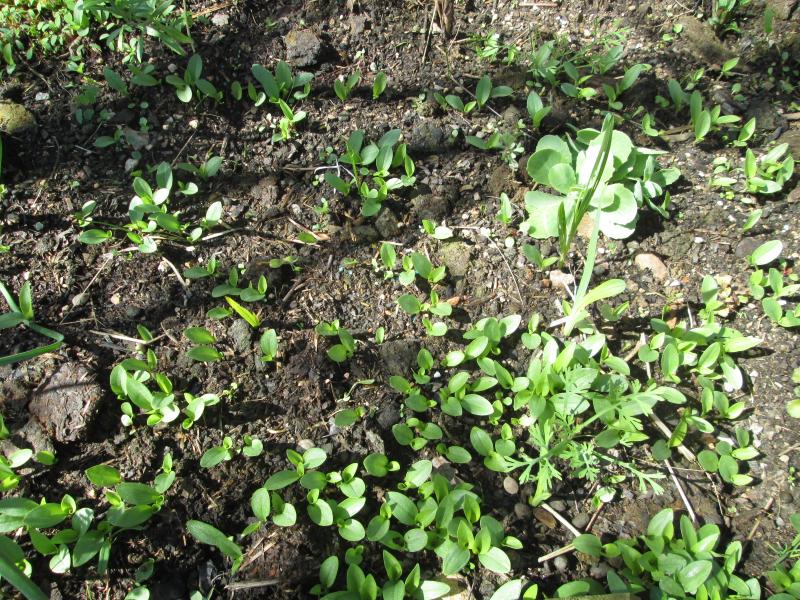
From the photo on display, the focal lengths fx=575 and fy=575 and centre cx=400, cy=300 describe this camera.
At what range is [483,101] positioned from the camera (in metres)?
2.06

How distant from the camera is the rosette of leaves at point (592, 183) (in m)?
1.78

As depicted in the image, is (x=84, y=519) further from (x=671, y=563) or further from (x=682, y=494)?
(x=682, y=494)

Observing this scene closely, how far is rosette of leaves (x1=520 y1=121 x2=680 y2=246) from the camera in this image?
1777 millimetres

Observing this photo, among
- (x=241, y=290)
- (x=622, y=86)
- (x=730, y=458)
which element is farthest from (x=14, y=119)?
(x=730, y=458)

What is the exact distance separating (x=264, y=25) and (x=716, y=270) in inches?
73.7

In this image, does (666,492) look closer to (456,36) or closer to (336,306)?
(336,306)

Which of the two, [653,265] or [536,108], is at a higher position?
[536,108]

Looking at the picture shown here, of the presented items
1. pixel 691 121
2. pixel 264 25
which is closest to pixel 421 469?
pixel 691 121

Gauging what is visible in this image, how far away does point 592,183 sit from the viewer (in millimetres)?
1747

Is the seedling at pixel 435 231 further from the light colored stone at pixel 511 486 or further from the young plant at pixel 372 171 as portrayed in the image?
the light colored stone at pixel 511 486

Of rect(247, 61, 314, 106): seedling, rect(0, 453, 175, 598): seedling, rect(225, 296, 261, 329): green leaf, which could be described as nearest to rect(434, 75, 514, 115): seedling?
rect(247, 61, 314, 106): seedling

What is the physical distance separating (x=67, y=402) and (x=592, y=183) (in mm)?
1628

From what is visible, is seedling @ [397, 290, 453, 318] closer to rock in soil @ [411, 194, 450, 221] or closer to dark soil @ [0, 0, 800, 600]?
dark soil @ [0, 0, 800, 600]

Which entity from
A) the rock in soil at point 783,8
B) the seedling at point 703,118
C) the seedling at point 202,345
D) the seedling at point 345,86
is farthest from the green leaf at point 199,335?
the rock in soil at point 783,8
